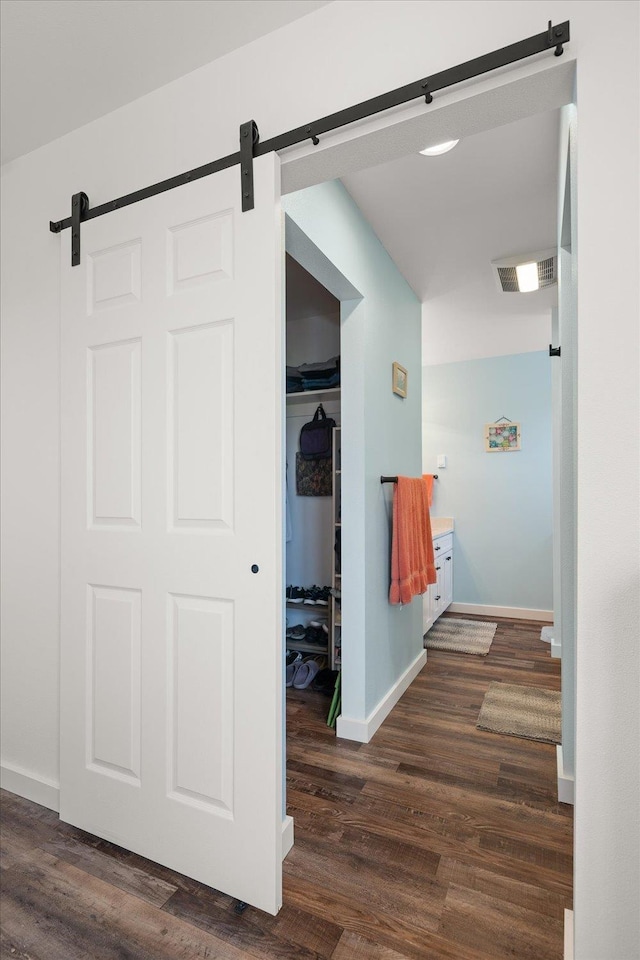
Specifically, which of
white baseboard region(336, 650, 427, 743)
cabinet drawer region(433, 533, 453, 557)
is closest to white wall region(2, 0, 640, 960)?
white baseboard region(336, 650, 427, 743)

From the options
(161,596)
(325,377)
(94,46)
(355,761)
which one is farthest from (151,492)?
(325,377)

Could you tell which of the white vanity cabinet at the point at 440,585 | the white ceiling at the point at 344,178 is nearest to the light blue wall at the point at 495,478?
the white vanity cabinet at the point at 440,585

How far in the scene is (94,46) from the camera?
156 cm

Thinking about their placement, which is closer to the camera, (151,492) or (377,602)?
(151,492)

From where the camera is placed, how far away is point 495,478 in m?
5.21

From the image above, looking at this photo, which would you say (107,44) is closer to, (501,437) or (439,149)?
(439,149)

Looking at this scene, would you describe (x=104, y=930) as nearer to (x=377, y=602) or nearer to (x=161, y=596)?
(x=161, y=596)

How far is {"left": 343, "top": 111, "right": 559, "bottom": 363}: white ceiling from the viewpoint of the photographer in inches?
82.2

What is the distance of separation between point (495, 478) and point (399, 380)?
2.57 m

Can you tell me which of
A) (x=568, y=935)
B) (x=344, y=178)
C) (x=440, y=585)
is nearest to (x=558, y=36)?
(x=344, y=178)

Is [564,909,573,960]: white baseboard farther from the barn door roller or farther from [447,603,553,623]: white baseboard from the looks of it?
[447,603,553,623]: white baseboard

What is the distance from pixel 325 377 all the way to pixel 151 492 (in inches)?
81.0

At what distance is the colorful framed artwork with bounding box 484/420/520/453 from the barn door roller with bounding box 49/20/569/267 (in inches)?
165

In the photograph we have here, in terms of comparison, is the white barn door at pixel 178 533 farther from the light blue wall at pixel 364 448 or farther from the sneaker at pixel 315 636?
the sneaker at pixel 315 636
